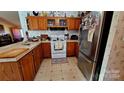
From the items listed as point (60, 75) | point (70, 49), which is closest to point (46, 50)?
point (70, 49)

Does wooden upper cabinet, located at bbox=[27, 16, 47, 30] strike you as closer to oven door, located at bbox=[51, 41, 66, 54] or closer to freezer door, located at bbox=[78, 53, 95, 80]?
oven door, located at bbox=[51, 41, 66, 54]

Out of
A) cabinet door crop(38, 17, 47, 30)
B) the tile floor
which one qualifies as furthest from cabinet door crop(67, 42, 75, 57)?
cabinet door crop(38, 17, 47, 30)

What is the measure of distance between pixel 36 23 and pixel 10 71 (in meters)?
2.42

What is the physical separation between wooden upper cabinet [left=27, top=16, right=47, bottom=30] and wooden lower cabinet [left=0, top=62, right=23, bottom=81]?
2.36 metres

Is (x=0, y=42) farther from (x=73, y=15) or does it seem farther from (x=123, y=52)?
(x=73, y=15)

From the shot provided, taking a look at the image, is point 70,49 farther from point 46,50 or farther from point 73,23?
point 73,23

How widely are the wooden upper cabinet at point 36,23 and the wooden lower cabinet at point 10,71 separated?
2.36 metres

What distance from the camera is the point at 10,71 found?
1221 mm

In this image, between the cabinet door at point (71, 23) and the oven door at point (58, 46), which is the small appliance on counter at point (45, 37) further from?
the cabinet door at point (71, 23)

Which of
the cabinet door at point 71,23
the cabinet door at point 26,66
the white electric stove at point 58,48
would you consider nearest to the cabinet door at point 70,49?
the white electric stove at point 58,48

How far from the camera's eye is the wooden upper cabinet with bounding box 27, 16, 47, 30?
10.5 feet

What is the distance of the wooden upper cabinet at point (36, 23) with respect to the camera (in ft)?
10.5
